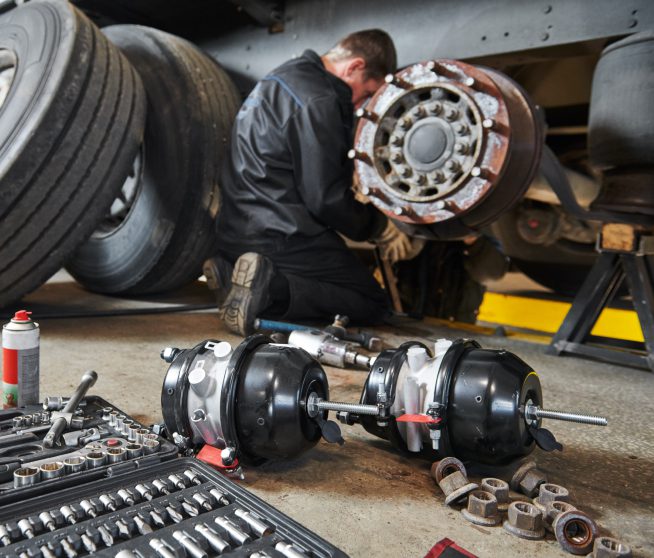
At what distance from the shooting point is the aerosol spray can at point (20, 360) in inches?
45.0

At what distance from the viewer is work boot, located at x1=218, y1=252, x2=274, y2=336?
2.04 metres

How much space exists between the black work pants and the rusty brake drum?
0.47 metres

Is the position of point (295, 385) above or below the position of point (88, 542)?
above

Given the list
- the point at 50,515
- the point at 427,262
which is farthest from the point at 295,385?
the point at 427,262

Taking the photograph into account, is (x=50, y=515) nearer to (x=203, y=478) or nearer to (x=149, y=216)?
(x=203, y=478)

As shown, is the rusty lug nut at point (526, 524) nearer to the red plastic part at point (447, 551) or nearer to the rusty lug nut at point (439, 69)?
the red plastic part at point (447, 551)

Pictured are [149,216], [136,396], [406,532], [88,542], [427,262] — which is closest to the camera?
[88,542]

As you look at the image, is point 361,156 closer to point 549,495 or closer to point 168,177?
point 168,177

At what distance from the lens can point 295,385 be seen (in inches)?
38.4

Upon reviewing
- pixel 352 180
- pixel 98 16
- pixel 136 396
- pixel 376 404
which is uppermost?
pixel 98 16

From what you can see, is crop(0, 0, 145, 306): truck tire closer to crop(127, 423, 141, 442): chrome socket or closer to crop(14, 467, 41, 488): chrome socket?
crop(127, 423, 141, 442): chrome socket

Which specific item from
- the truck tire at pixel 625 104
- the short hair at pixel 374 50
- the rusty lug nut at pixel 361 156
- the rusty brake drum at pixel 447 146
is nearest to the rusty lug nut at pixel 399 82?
the rusty brake drum at pixel 447 146

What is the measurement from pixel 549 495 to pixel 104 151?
1775mm

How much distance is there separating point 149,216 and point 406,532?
2.09 m
